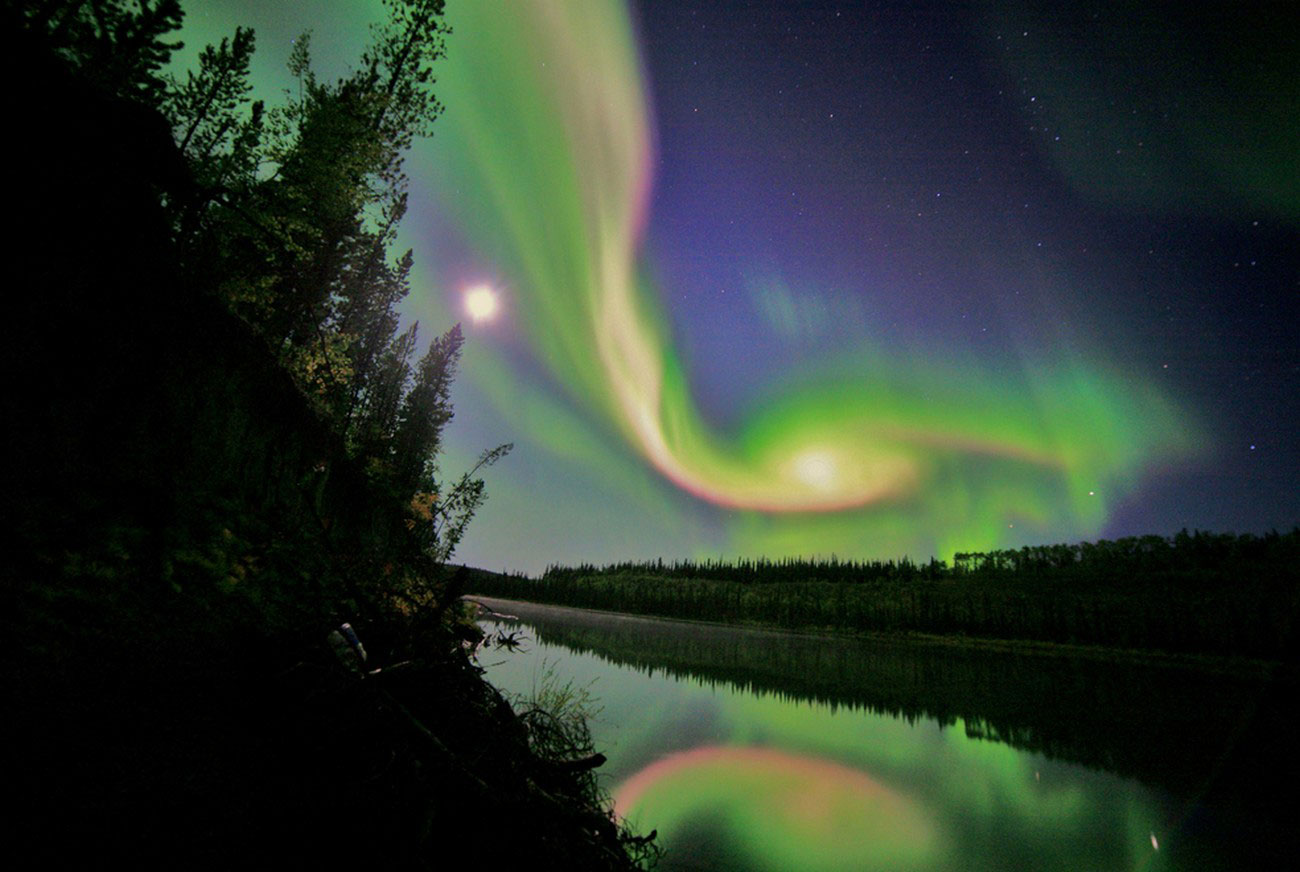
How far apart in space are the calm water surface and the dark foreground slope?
3340 millimetres

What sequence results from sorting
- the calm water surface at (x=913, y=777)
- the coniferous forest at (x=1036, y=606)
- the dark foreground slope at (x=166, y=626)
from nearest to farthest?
the dark foreground slope at (x=166, y=626), the calm water surface at (x=913, y=777), the coniferous forest at (x=1036, y=606)

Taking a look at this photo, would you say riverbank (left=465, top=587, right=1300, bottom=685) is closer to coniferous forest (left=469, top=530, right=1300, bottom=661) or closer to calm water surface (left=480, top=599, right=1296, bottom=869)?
coniferous forest (left=469, top=530, right=1300, bottom=661)

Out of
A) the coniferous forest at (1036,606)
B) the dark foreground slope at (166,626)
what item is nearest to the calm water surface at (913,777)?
the dark foreground slope at (166,626)

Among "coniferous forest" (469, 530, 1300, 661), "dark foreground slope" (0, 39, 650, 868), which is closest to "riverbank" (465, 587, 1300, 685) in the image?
"coniferous forest" (469, 530, 1300, 661)

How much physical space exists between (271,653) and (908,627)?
586 feet

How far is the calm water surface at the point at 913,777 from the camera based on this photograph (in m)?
13.5

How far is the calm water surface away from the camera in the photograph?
13.5m

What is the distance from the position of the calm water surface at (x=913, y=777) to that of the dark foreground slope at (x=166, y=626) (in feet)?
11.0

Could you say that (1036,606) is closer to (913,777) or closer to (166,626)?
(913,777)

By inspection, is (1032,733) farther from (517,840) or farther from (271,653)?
(271,653)

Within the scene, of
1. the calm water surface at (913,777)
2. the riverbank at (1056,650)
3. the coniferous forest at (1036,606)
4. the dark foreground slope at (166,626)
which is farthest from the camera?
the coniferous forest at (1036,606)

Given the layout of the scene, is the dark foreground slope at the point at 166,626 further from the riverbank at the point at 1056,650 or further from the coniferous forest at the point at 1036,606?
the coniferous forest at the point at 1036,606

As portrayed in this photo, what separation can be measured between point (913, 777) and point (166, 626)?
23.9m

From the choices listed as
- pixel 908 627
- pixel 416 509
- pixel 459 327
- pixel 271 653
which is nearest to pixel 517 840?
pixel 271 653
